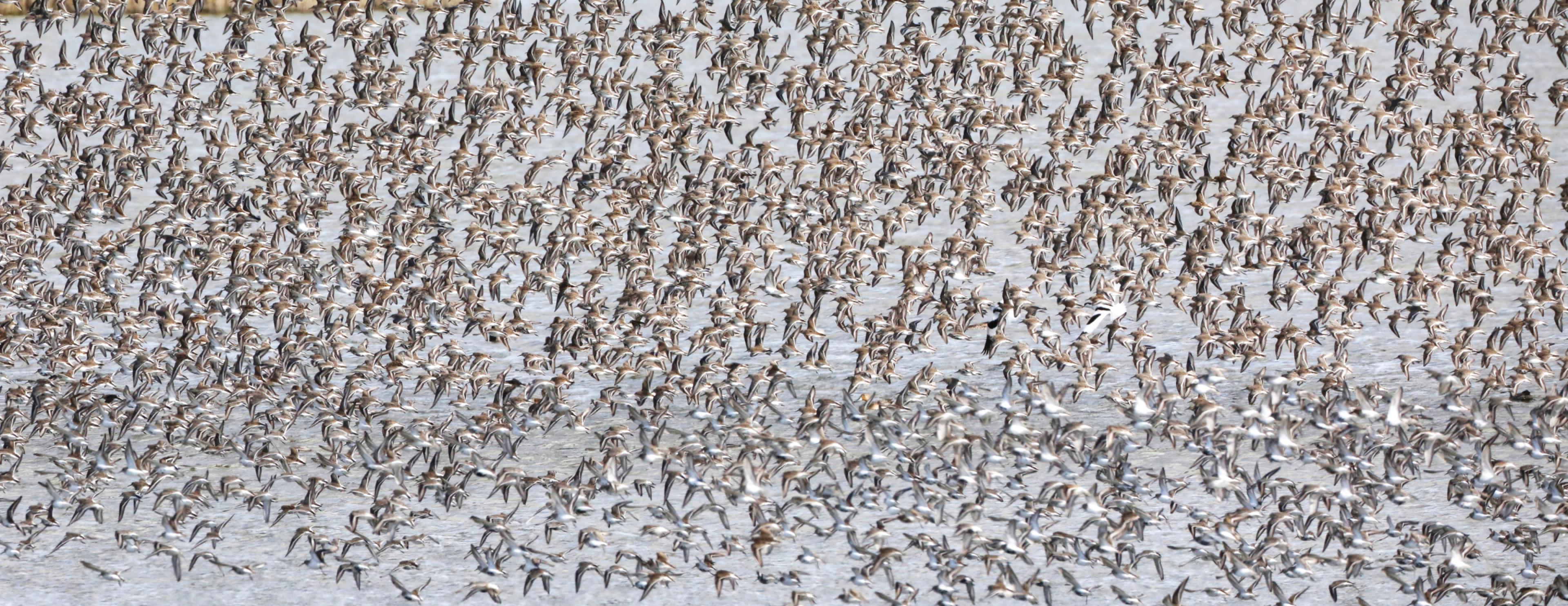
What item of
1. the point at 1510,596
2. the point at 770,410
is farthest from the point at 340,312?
the point at 1510,596

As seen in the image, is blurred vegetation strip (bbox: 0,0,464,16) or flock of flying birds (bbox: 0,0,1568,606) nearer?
flock of flying birds (bbox: 0,0,1568,606)

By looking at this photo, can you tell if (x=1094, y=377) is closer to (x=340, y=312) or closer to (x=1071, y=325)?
(x=1071, y=325)

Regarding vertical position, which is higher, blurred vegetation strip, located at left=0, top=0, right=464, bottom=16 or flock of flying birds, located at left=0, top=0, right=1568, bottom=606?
blurred vegetation strip, located at left=0, top=0, right=464, bottom=16

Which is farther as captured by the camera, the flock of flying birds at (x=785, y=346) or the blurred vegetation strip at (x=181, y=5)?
the blurred vegetation strip at (x=181, y=5)

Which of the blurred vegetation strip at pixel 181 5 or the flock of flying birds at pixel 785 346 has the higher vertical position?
the blurred vegetation strip at pixel 181 5
